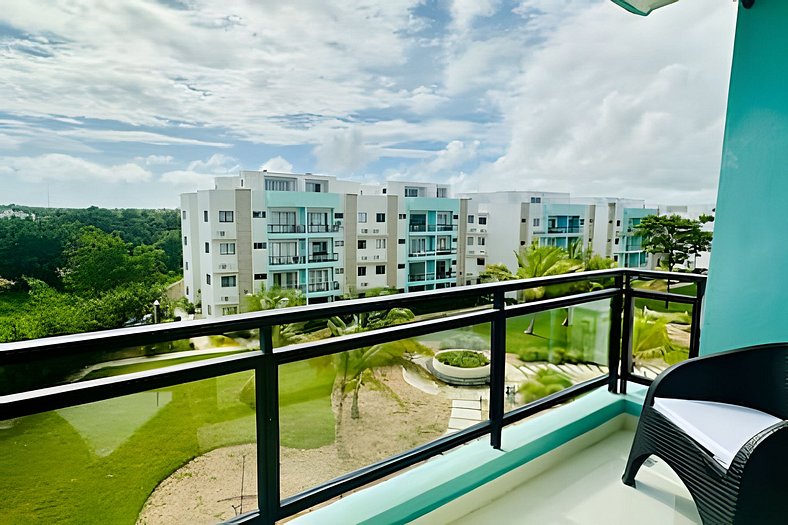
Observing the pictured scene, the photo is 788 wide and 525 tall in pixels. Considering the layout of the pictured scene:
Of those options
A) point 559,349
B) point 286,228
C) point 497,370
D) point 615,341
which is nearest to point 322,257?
point 286,228

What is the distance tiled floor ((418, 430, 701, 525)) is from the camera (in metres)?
1.86

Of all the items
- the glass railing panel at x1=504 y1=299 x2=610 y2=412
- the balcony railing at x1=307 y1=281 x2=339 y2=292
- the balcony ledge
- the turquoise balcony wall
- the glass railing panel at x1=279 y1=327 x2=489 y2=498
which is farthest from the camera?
the balcony railing at x1=307 y1=281 x2=339 y2=292

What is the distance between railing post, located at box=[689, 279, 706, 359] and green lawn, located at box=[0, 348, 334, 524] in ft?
7.29

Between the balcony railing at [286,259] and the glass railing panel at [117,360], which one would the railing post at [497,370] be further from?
the balcony railing at [286,259]

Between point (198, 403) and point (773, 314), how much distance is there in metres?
2.35

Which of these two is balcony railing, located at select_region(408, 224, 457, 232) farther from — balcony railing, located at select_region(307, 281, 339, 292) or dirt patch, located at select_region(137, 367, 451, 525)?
dirt patch, located at select_region(137, 367, 451, 525)

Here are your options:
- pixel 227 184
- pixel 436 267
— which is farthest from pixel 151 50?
pixel 436 267

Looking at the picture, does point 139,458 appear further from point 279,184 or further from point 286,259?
point 279,184

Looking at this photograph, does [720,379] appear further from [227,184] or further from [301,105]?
[301,105]

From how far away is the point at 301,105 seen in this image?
3291 cm

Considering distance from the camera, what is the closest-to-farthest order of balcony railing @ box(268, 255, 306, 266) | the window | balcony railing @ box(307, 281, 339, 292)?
balcony railing @ box(268, 255, 306, 266) → balcony railing @ box(307, 281, 339, 292) → the window

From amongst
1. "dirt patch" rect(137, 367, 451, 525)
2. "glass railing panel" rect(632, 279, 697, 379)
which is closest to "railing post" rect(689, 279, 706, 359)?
"glass railing panel" rect(632, 279, 697, 379)

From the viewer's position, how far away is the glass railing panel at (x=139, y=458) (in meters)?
1.17

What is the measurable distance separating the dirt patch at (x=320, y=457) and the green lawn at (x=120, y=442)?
0.14 ft
